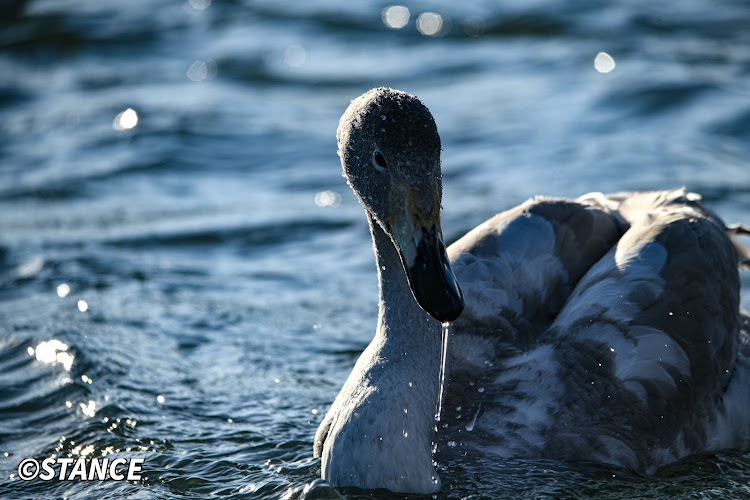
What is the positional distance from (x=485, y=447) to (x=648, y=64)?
839 centimetres

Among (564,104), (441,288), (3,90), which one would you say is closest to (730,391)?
(441,288)

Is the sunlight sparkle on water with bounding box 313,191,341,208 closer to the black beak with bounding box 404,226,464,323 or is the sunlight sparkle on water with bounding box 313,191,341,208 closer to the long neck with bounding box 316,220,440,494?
the long neck with bounding box 316,220,440,494

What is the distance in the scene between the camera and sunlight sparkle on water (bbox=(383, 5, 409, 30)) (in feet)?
48.0

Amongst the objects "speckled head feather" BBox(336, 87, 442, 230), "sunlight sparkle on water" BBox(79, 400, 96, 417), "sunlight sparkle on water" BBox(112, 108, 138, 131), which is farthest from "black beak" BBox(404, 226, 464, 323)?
"sunlight sparkle on water" BBox(112, 108, 138, 131)

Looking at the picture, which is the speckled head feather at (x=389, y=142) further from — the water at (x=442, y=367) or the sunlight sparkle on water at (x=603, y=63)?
the sunlight sparkle on water at (x=603, y=63)

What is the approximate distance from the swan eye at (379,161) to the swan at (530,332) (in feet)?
0.04

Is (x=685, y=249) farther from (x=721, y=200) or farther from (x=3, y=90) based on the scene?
→ (x=3, y=90)

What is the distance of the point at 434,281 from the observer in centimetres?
430

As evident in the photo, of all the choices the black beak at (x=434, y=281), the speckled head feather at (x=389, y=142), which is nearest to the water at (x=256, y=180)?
the black beak at (x=434, y=281)

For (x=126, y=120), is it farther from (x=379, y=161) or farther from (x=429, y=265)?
(x=429, y=265)

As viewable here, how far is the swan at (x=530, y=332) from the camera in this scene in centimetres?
447

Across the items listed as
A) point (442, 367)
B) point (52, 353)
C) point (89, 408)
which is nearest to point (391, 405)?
point (442, 367)

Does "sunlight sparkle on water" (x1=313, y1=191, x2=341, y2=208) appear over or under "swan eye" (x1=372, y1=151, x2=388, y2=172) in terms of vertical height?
under

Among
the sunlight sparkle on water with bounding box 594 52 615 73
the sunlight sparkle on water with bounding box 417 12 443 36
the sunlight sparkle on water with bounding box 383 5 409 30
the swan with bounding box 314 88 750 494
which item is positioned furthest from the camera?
the sunlight sparkle on water with bounding box 383 5 409 30
